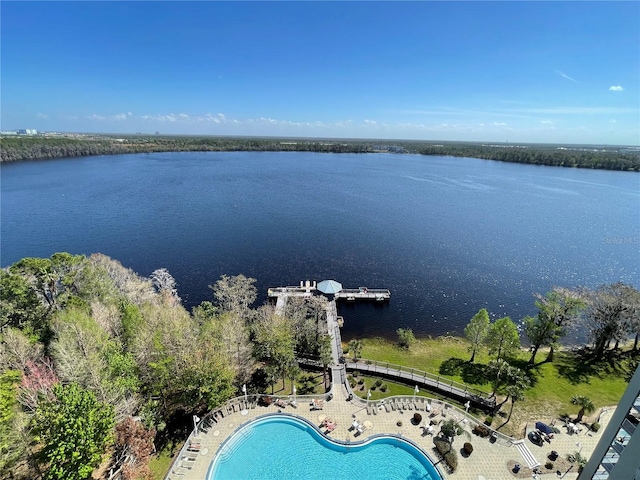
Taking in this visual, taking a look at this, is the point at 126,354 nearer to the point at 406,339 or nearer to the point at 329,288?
the point at 329,288

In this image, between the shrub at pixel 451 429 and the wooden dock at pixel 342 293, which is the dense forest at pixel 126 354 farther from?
the wooden dock at pixel 342 293

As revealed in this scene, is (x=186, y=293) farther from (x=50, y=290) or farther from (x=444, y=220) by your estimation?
(x=444, y=220)

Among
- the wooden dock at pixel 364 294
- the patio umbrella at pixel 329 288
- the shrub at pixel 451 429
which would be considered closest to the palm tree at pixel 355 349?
the patio umbrella at pixel 329 288

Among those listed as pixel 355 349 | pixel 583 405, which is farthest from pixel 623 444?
pixel 355 349

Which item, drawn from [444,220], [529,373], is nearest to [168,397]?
[529,373]

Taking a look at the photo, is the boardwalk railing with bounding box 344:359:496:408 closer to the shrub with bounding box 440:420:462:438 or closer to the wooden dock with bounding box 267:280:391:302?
the shrub with bounding box 440:420:462:438

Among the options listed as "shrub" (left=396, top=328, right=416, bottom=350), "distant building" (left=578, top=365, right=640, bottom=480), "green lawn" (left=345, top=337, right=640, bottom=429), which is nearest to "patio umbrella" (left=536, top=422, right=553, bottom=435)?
"green lawn" (left=345, top=337, right=640, bottom=429)
